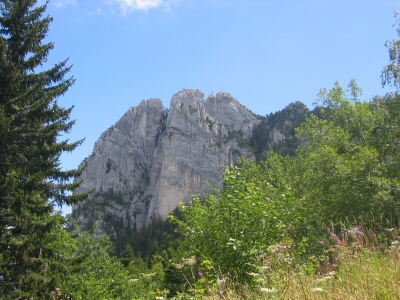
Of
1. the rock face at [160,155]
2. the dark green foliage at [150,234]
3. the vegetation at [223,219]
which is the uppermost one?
the rock face at [160,155]

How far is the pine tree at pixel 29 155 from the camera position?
9.11 metres

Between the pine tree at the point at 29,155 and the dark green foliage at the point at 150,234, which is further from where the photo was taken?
the dark green foliage at the point at 150,234

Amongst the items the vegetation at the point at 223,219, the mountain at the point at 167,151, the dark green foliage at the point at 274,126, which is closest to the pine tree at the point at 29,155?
the vegetation at the point at 223,219

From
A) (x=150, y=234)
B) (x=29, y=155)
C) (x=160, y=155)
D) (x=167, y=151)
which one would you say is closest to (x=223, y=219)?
(x=29, y=155)

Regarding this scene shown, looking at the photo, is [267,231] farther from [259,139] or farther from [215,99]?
[215,99]

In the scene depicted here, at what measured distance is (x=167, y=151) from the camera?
108 meters

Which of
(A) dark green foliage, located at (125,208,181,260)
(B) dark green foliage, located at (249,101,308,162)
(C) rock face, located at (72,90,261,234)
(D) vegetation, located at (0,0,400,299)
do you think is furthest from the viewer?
(C) rock face, located at (72,90,261,234)

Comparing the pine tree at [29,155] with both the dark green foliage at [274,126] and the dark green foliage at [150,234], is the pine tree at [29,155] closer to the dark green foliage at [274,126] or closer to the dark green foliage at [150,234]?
the dark green foliage at [150,234]

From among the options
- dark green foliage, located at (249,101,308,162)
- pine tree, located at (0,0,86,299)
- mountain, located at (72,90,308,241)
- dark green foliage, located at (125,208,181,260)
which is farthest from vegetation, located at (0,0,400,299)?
mountain, located at (72,90,308,241)

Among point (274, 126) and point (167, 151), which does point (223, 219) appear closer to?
point (167, 151)

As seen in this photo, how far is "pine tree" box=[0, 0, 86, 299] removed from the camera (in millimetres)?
9109

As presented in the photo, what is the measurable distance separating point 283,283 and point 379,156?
573 inches

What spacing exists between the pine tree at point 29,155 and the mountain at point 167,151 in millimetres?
91637

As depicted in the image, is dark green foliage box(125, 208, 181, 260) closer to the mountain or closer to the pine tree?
the mountain
